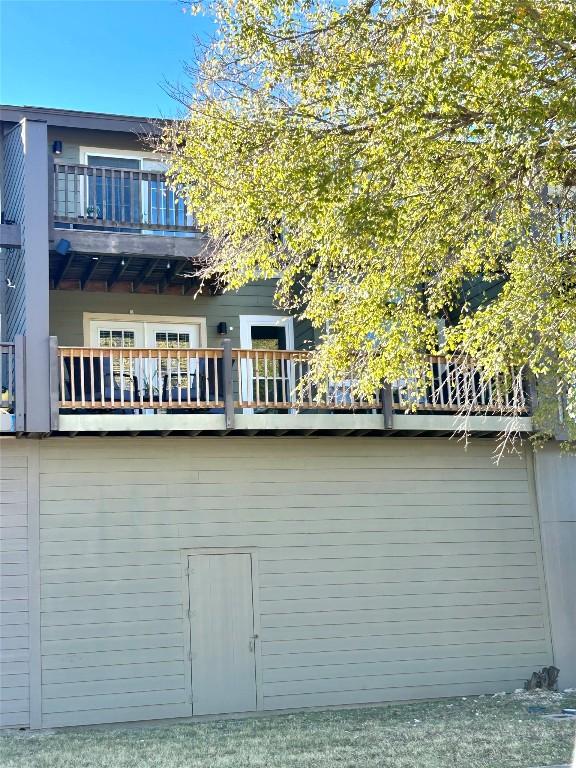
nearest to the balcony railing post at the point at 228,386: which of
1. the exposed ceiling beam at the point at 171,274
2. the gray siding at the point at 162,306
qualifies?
the exposed ceiling beam at the point at 171,274

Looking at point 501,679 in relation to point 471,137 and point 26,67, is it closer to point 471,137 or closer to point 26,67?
point 471,137

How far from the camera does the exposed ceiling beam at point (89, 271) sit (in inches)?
566

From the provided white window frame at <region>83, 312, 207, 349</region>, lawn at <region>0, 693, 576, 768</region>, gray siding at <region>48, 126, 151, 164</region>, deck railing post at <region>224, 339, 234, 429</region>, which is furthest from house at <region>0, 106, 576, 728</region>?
lawn at <region>0, 693, 576, 768</region>

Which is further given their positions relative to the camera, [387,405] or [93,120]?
[93,120]

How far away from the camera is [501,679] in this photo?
1358 centimetres

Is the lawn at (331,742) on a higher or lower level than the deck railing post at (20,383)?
lower

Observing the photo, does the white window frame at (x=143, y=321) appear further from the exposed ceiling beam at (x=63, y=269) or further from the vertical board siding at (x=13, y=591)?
the vertical board siding at (x=13, y=591)

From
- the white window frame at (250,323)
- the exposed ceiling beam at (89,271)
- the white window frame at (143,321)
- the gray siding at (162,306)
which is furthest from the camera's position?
the white window frame at (250,323)

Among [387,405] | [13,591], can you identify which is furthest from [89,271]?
[13,591]

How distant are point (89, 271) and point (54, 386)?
10.3ft

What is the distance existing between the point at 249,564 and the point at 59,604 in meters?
2.46

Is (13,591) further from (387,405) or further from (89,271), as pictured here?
(387,405)

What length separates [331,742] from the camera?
1033cm

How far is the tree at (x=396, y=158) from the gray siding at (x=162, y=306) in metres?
4.21
